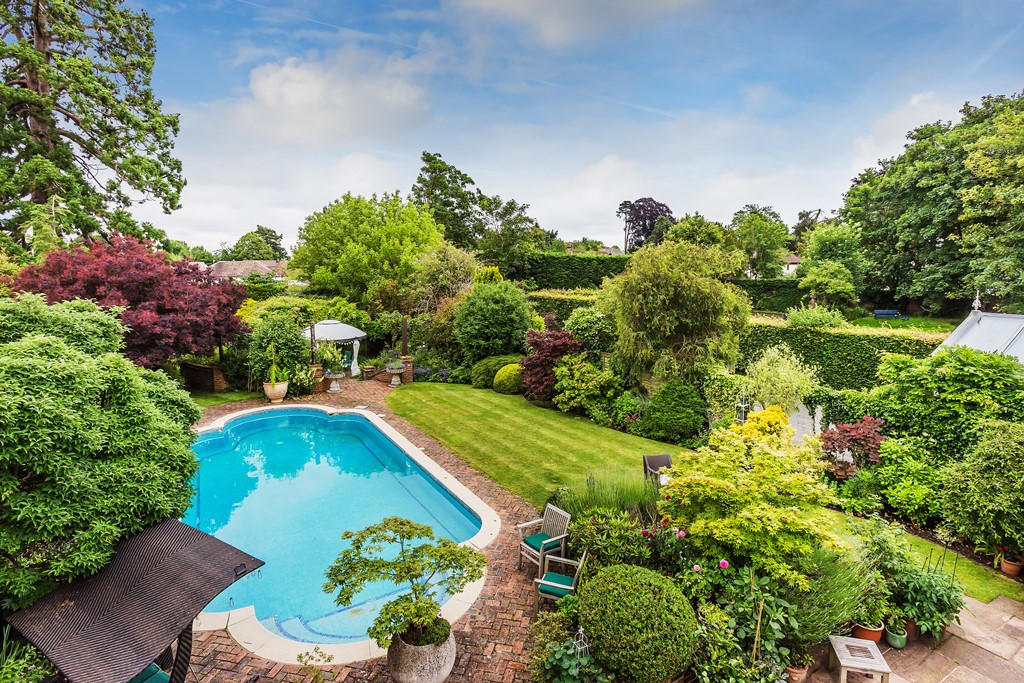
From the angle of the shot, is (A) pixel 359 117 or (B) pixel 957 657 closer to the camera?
(B) pixel 957 657

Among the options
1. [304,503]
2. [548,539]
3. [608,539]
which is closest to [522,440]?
[304,503]

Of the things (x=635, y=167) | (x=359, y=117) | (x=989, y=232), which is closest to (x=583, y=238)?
(x=635, y=167)

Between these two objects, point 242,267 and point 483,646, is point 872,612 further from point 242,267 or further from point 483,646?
point 242,267

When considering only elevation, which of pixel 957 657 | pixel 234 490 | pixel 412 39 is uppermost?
pixel 412 39

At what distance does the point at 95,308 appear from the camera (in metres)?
6.25

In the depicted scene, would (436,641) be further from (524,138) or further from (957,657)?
(524,138)

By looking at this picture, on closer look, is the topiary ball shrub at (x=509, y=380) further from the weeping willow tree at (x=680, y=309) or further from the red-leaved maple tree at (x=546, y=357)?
the weeping willow tree at (x=680, y=309)

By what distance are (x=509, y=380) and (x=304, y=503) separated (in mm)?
7677

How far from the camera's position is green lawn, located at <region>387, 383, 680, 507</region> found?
9.02 metres

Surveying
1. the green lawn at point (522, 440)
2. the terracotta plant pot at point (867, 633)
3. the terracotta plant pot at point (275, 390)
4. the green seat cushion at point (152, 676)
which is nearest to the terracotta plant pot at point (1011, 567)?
the terracotta plant pot at point (867, 633)

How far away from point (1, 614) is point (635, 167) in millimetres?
22608

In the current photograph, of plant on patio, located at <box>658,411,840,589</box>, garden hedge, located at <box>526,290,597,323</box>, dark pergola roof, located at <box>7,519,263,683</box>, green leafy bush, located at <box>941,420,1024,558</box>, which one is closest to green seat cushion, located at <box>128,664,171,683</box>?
dark pergola roof, located at <box>7,519,263,683</box>

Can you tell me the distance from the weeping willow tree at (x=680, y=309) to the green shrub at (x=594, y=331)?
142cm

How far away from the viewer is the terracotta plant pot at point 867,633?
4.37 metres
